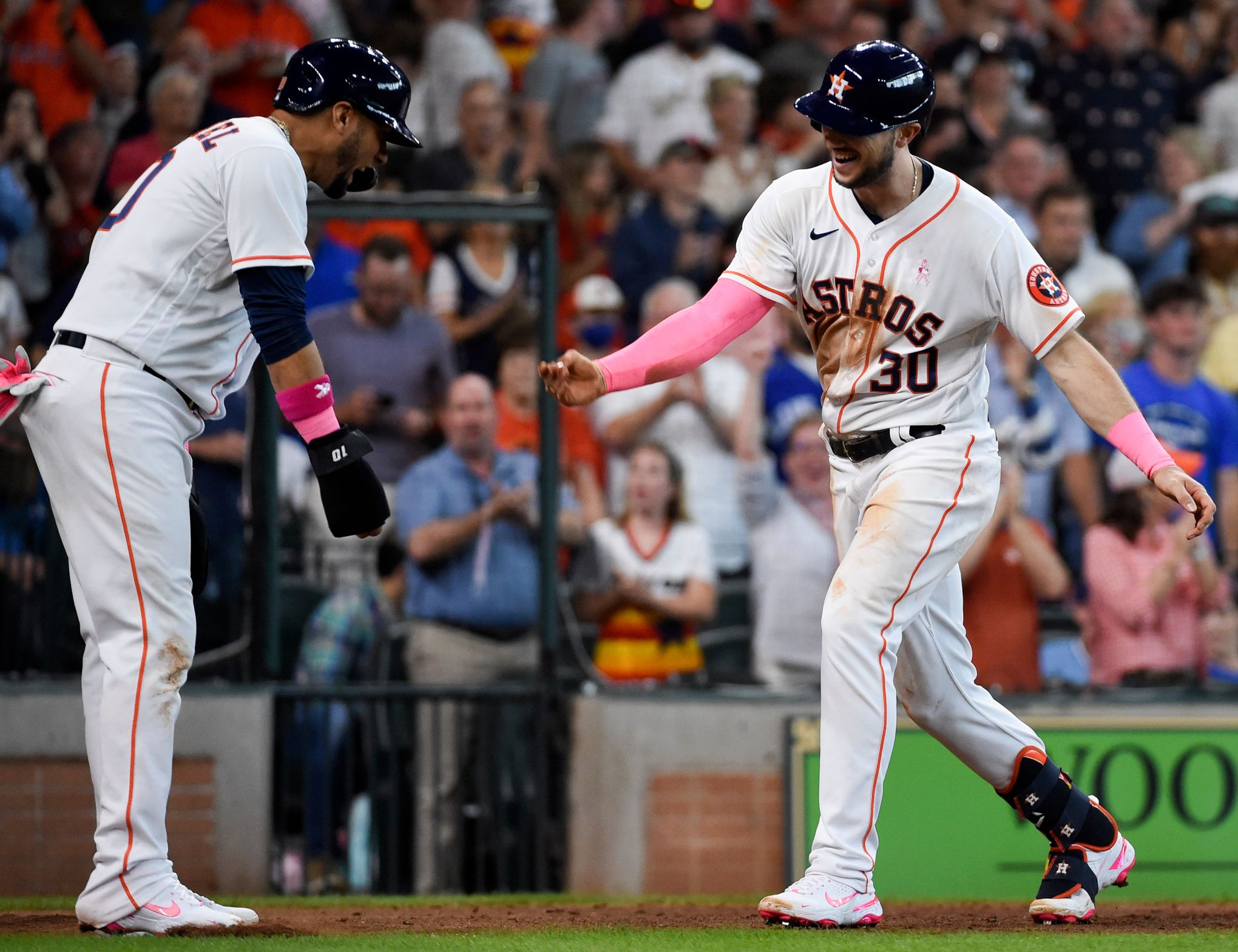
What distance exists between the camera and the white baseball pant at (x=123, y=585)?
12.8 ft

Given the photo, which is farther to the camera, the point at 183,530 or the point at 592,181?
the point at 592,181

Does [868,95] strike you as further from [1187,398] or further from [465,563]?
[1187,398]

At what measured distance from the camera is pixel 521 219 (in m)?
→ 6.80

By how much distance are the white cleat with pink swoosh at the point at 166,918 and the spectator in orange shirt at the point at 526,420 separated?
10.4ft

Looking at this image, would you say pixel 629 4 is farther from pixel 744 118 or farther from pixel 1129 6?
pixel 1129 6

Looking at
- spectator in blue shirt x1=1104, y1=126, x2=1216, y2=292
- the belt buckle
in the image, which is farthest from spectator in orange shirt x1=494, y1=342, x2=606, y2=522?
spectator in blue shirt x1=1104, y1=126, x2=1216, y2=292

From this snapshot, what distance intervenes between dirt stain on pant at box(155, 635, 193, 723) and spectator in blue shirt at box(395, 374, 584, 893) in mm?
2734

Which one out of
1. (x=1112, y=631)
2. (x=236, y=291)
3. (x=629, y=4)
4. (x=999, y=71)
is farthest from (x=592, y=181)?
(x=236, y=291)

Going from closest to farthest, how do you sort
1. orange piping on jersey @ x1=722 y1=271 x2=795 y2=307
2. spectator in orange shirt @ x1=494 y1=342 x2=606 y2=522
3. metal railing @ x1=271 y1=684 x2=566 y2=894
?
orange piping on jersey @ x1=722 y1=271 x2=795 y2=307 < metal railing @ x1=271 y1=684 x2=566 y2=894 < spectator in orange shirt @ x1=494 y1=342 x2=606 y2=522

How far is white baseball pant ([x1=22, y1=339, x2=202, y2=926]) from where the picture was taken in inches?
153

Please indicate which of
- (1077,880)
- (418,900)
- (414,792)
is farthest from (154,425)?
(414,792)

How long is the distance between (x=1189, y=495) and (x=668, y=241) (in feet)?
15.7

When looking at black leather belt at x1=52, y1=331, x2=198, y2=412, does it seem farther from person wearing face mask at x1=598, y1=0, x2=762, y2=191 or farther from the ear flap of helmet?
person wearing face mask at x1=598, y1=0, x2=762, y2=191

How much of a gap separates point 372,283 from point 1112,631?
3.61 m
